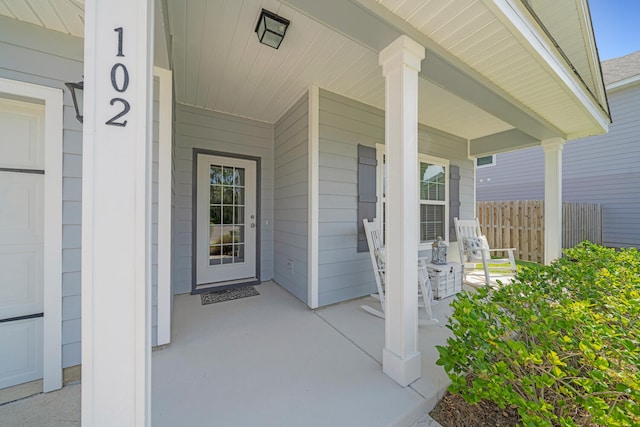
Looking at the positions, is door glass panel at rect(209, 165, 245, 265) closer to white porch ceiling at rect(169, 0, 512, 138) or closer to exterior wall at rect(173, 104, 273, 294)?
exterior wall at rect(173, 104, 273, 294)

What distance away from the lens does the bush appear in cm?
95

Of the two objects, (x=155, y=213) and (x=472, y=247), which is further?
(x=472, y=247)

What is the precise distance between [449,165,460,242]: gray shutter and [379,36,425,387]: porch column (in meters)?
3.35

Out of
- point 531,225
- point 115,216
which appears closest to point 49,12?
point 115,216

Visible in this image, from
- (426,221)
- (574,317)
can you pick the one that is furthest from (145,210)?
(426,221)

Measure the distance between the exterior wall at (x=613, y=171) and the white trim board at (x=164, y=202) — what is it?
31.5 ft

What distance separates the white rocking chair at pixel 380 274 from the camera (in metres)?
2.59

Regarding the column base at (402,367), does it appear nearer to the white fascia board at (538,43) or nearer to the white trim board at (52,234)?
the white trim board at (52,234)

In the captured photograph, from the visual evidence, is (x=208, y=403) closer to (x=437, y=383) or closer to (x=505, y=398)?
(x=437, y=383)

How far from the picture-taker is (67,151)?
5.45 ft

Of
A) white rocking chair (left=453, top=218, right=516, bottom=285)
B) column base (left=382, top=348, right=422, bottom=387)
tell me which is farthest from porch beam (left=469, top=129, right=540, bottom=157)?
column base (left=382, top=348, right=422, bottom=387)

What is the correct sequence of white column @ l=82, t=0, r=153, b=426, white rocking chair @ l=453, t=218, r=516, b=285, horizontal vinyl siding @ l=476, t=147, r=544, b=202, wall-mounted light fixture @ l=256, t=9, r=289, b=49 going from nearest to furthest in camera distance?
white column @ l=82, t=0, r=153, b=426
wall-mounted light fixture @ l=256, t=9, r=289, b=49
white rocking chair @ l=453, t=218, r=516, b=285
horizontal vinyl siding @ l=476, t=147, r=544, b=202

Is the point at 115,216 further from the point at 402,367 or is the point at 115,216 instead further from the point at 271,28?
the point at 271,28

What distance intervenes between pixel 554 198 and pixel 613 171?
492cm
